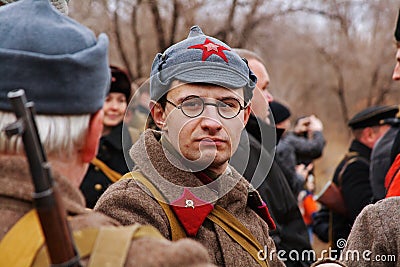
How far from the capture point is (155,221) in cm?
223

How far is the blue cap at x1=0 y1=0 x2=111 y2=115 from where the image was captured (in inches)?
64.2

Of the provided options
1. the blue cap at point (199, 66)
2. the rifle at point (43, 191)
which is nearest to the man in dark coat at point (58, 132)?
the rifle at point (43, 191)

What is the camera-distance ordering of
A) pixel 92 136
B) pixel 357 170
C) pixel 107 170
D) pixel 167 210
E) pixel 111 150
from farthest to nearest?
1. pixel 357 170
2. pixel 111 150
3. pixel 107 170
4. pixel 167 210
5. pixel 92 136

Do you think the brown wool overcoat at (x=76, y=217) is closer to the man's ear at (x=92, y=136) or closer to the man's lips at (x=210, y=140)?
the man's ear at (x=92, y=136)

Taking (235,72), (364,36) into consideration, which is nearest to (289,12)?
(364,36)

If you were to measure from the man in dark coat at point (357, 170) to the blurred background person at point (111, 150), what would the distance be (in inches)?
64.4

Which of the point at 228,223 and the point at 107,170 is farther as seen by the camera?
the point at 107,170

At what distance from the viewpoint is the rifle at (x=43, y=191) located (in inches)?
54.9

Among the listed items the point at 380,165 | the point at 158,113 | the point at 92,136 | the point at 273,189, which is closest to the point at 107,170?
the point at 273,189

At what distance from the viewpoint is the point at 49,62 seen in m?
1.63

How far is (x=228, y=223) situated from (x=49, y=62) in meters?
1.03

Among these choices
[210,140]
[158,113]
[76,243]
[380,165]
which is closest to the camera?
[76,243]

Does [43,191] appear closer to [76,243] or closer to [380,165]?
[76,243]

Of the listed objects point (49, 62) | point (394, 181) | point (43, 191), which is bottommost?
point (394, 181)
